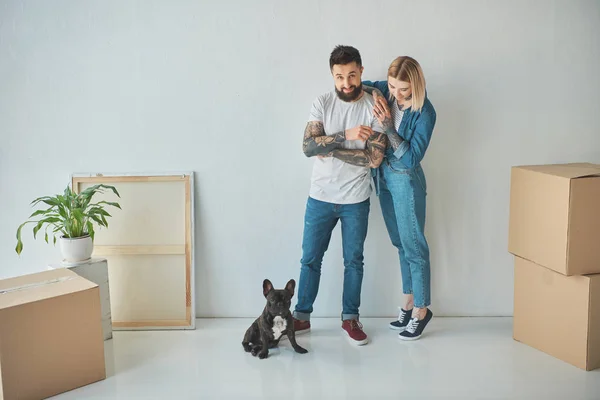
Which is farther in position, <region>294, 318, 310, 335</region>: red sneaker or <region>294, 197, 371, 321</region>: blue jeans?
<region>294, 318, 310, 335</region>: red sneaker

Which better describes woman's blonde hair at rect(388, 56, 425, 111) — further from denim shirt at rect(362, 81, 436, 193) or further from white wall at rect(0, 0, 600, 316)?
white wall at rect(0, 0, 600, 316)

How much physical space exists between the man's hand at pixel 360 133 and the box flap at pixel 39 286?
4.65 feet

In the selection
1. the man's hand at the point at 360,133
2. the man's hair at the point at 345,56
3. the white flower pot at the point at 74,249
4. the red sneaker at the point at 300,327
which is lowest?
the red sneaker at the point at 300,327

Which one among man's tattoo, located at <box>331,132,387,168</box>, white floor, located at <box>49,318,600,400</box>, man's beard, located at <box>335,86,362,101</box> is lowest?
white floor, located at <box>49,318,600,400</box>

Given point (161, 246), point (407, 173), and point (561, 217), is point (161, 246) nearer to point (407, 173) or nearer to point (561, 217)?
point (407, 173)

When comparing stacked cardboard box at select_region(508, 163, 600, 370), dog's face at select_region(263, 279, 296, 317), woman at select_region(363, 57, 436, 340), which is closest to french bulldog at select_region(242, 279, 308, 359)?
dog's face at select_region(263, 279, 296, 317)

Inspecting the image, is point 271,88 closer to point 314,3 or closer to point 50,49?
point 314,3

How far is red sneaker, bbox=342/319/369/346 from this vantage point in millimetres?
2986

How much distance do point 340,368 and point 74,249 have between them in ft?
4.95

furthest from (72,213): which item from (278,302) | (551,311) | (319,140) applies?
(551,311)

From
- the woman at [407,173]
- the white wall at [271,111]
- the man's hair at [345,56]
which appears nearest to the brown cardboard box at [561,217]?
the white wall at [271,111]

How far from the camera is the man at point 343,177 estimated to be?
9.48 feet

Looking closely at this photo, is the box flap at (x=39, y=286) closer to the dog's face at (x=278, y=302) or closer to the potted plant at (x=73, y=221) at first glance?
the potted plant at (x=73, y=221)

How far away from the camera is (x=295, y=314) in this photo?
10.4 ft
